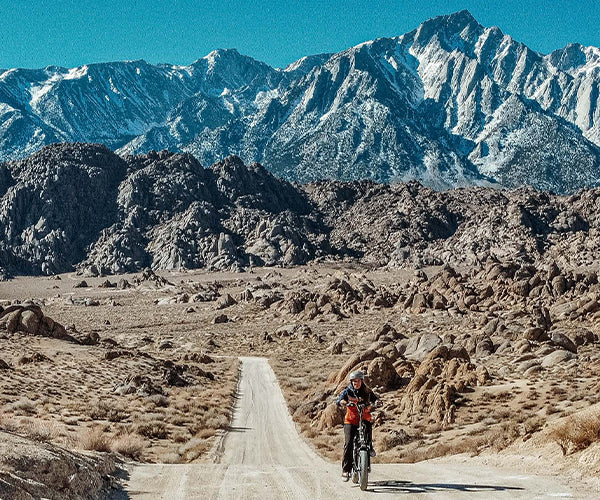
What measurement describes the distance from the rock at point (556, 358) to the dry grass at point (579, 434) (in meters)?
17.1

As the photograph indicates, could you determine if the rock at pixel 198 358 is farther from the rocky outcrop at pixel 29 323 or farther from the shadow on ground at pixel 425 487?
the shadow on ground at pixel 425 487

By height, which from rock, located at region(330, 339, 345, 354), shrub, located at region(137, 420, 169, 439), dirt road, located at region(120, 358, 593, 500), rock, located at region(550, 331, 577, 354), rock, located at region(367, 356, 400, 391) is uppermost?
rock, located at region(550, 331, 577, 354)

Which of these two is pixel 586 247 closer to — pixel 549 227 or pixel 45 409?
pixel 549 227

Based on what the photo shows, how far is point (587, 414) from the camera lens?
13.2 m

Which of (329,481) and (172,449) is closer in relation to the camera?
(329,481)

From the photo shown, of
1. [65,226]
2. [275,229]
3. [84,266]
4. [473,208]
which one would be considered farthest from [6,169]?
[473,208]

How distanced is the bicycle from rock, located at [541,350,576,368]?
2049 cm

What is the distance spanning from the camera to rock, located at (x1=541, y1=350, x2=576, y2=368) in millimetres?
29047

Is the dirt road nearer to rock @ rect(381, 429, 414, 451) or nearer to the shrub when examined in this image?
rock @ rect(381, 429, 414, 451)

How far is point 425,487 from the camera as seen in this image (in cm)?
1082

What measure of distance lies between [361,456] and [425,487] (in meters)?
1.32

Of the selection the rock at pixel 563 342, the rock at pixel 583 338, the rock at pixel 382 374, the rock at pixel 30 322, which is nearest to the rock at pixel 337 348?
the rock at pixel 563 342

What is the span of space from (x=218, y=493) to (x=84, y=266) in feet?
525

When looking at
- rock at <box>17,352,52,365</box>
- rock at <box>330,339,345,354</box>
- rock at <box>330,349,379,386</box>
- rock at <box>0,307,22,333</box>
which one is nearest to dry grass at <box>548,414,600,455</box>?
rock at <box>330,349,379,386</box>
